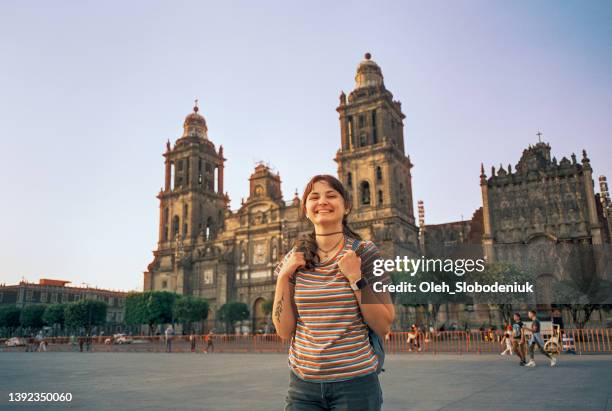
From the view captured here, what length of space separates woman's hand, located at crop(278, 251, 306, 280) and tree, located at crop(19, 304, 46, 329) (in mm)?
65678

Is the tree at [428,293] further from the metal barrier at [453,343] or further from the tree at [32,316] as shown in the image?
the tree at [32,316]

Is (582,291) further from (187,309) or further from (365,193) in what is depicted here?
(187,309)

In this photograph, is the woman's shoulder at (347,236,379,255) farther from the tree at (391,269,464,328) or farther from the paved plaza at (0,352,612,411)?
the paved plaza at (0,352,612,411)

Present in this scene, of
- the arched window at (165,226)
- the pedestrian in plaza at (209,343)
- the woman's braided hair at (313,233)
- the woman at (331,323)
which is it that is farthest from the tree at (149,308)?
the woman at (331,323)

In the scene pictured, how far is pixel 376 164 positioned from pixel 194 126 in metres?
32.6

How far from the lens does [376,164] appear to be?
5406 cm

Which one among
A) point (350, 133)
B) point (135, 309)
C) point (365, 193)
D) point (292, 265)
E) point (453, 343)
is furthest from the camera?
point (350, 133)

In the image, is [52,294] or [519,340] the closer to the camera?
[519,340]

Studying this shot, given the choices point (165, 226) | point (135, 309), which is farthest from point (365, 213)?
point (165, 226)

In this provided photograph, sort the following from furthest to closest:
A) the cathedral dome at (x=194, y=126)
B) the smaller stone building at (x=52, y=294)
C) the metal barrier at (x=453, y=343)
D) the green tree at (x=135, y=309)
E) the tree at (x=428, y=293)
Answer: the smaller stone building at (x=52, y=294), the cathedral dome at (x=194, y=126), the green tree at (x=135, y=309), the metal barrier at (x=453, y=343), the tree at (x=428, y=293)

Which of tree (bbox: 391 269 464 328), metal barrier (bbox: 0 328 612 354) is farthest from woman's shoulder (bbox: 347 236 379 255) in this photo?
metal barrier (bbox: 0 328 612 354)

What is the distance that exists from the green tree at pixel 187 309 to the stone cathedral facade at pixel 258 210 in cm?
731

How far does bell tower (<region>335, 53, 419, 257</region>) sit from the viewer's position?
170ft

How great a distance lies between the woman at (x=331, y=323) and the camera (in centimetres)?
280
